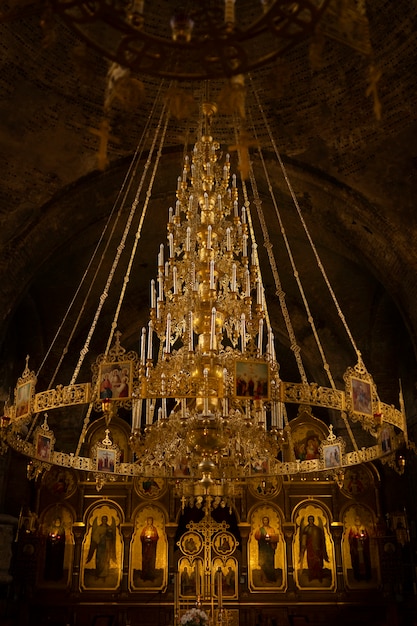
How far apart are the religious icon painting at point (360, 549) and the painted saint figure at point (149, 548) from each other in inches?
163

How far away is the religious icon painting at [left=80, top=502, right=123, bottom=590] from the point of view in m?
14.5

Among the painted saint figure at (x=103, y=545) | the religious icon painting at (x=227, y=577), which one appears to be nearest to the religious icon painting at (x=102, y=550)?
the painted saint figure at (x=103, y=545)

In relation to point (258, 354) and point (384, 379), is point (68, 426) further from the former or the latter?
point (258, 354)

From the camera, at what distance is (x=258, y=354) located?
25.6 ft

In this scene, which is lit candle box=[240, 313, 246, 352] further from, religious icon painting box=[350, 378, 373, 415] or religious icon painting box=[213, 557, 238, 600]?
religious icon painting box=[213, 557, 238, 600]

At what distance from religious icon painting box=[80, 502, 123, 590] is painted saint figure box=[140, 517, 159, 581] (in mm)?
502

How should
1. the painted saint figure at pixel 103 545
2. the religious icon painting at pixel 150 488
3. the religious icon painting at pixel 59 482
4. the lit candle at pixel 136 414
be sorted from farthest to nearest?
the religious icon painting at pixel 150 488
the religious icon painting at pixel 59 482
the painted saint figure at pixel 103 545
the lit candle at pixel 136 414

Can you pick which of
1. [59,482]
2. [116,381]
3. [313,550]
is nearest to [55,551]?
[59,482]

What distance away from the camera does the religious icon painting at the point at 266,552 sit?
14.6 meters

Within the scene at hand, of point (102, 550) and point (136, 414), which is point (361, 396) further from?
point (102, 550)

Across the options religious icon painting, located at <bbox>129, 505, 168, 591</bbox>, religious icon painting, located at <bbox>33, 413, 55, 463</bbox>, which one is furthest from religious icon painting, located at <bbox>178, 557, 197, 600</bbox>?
religious icon painting, located at <bbox>33, 413, 55, 463</bbox>

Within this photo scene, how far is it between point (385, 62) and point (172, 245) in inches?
167

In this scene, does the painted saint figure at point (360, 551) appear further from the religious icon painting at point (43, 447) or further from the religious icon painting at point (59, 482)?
the religious icon painting at point (43, 447)

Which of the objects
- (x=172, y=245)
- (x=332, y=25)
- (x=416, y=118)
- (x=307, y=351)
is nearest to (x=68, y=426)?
(x=307, y=351)
